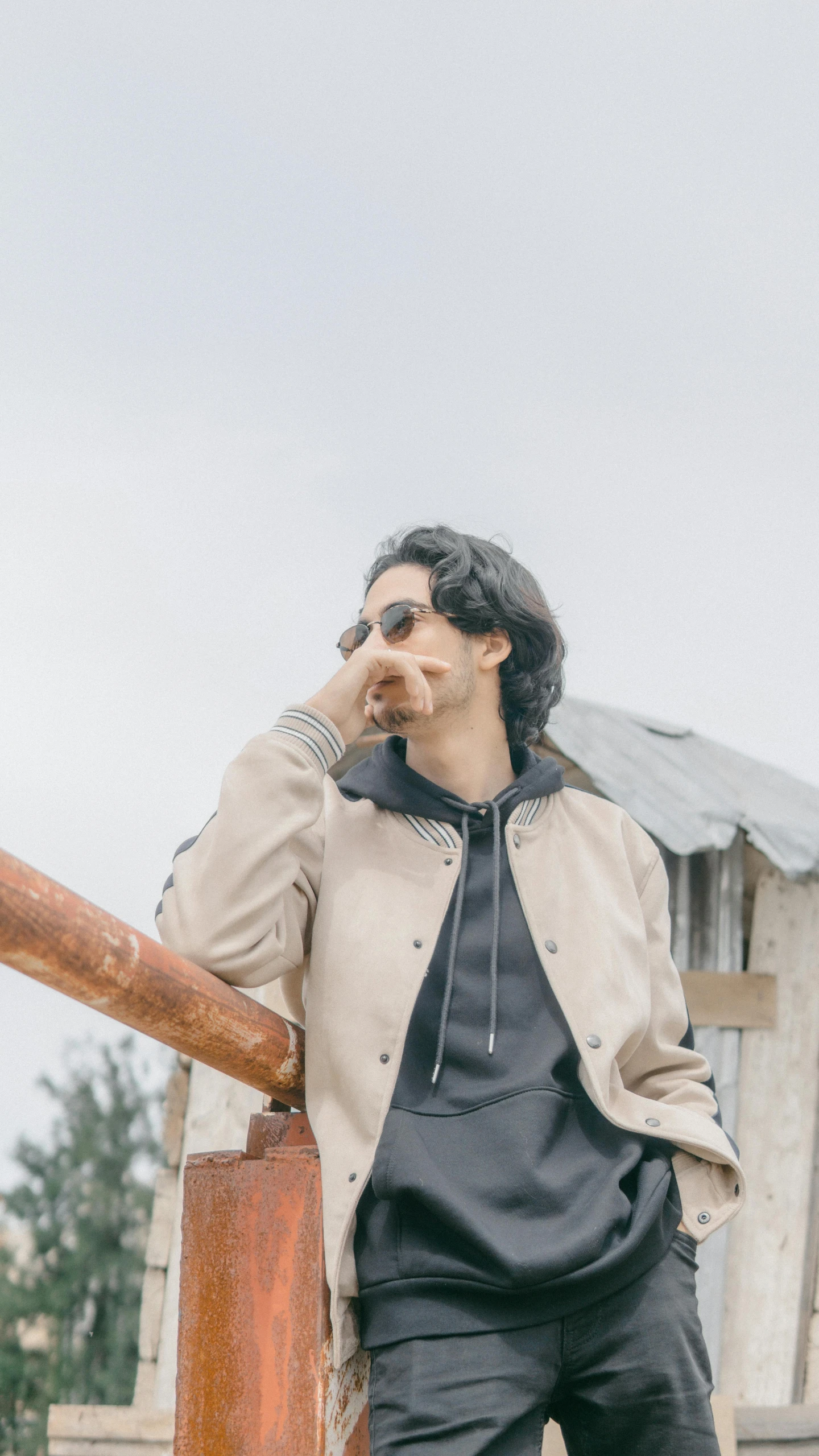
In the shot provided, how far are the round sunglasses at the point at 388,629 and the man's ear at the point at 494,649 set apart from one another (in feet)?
0.64

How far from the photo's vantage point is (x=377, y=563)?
2.69 metres

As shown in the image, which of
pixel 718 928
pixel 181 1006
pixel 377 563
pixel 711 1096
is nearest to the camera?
pixel 181 1006

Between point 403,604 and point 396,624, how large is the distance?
1.7 inches

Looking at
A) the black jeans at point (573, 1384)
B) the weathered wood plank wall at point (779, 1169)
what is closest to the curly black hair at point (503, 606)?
the black jeans at point (573, 1384)

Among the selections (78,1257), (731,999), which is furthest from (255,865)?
(78,1257)

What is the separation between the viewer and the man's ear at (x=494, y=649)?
2.54m

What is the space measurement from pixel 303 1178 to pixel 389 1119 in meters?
0.26

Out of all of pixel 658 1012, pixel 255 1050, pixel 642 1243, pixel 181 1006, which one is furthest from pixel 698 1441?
pixel 181 1006

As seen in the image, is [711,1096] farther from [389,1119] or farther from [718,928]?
[718,928]

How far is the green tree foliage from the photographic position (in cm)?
818

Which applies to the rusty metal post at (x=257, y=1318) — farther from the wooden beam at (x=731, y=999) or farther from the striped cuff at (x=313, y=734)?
the wooden beam at (x=731, y=999)

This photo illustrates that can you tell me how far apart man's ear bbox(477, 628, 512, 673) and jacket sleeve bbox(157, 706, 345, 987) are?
49 centimetres

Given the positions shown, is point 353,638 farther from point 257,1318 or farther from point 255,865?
point 257,1318

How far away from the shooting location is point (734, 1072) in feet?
19.1
